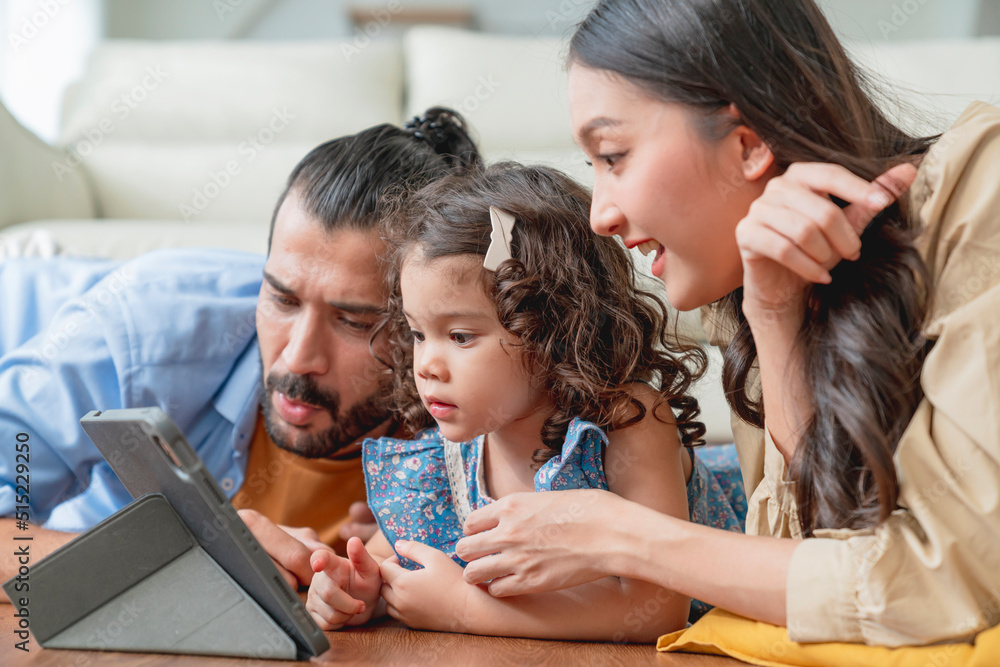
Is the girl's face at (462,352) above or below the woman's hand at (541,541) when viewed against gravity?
above

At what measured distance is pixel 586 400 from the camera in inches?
38.5

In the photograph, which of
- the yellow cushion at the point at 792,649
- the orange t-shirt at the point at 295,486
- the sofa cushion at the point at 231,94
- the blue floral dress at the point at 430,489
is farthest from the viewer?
the sofa cushion at the point at 231,94

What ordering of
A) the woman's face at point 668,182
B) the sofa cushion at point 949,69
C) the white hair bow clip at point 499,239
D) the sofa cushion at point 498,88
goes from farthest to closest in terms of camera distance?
the sofa cushion at point 498,88 < the sofa cushion at point 949,69 < the white hair bow clip at point 499,239 < the woman's face at point 668,182

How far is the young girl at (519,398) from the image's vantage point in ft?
2.88

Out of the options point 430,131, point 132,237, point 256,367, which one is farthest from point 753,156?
point 132,237

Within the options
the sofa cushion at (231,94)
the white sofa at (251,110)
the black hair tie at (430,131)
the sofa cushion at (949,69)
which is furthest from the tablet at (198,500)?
the sofa cushion at (949,69)

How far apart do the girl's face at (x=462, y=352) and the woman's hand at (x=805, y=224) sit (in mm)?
303

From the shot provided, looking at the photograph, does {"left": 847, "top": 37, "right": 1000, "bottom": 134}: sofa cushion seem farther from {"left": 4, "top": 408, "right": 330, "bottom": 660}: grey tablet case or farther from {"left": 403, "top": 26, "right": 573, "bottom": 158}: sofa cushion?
{"left": 4, "top": 408, "right": 330, "bottom": 660}: grey tablet case

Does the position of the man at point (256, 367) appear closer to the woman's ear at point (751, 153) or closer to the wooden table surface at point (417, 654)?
the wooden table surface at point (417, 654)

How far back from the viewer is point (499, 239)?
956 mm

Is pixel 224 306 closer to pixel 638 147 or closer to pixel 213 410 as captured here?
pixel 213 410

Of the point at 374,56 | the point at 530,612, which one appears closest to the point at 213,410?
the point at 530,612

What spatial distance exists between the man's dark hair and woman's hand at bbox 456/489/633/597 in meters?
0.54

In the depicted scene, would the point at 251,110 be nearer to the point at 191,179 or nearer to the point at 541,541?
the point at 191,179
